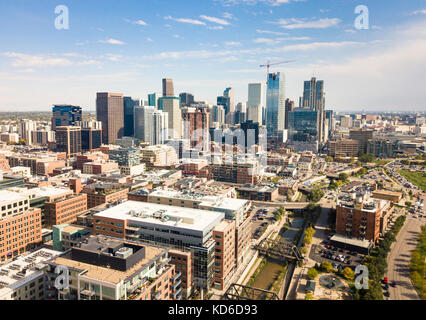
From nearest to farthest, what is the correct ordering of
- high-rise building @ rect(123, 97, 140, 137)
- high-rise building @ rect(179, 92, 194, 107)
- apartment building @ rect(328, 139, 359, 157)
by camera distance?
apartment building @ rect(328, 139, 359, 157), high-rise building @ rect(123, 97, 140, 137), high-rise building @ rect(179, 92, 194, 107)

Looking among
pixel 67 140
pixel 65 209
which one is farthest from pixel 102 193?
pixel 67 140

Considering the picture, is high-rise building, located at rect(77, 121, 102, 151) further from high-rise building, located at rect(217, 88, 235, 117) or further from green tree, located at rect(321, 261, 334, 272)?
high-rise building, located at rect(217, 88, 235, 117)

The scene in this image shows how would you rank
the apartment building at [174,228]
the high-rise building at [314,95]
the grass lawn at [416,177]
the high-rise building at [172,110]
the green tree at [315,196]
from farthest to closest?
the high-rise building at [314,95]
the high-rise building at [172,110]
the grass lawn at [416,177]
the green tree at [315,196]
the apartment building at [174,228]

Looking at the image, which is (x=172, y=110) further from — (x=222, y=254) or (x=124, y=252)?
(x=124, y=252)

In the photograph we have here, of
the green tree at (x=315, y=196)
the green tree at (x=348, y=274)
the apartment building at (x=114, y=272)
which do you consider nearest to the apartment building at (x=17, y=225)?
the apartment building at (x=114, y=272)

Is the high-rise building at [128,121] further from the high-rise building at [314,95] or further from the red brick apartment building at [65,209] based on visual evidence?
the red brick apartment building at [65,209]

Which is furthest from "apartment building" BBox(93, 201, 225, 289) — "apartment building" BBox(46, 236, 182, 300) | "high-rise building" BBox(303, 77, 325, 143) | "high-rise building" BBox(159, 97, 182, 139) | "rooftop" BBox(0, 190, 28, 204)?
"high-rise building" BBox(303, 77, 325, 143)

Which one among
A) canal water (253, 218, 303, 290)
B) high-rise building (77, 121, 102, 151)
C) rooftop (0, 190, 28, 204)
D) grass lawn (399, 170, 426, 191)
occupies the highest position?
high-rise building (77, 121, 102, 151)
